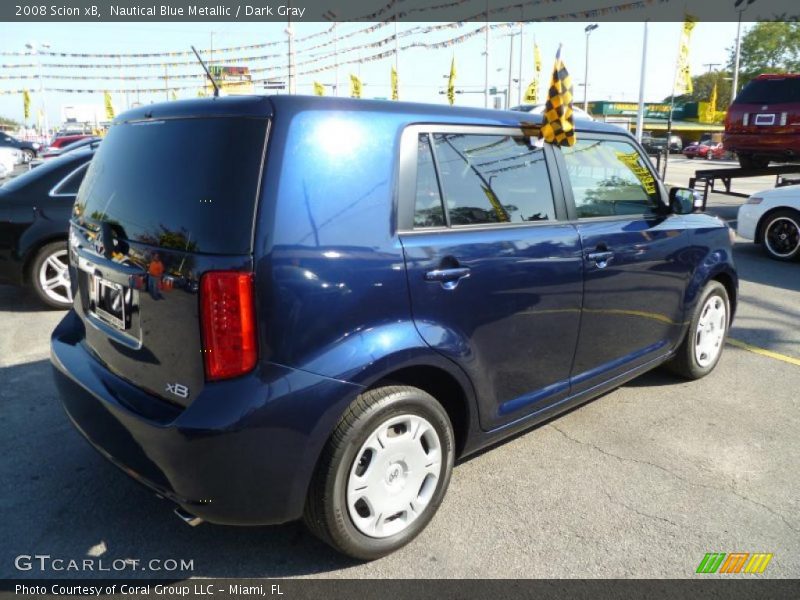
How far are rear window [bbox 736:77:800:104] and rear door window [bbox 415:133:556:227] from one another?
12.2 m

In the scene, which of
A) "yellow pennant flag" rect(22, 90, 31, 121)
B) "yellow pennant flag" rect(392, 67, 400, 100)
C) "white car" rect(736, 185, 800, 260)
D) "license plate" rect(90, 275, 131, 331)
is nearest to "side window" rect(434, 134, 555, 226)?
"license plate" rect(90, 275, 131, 331)

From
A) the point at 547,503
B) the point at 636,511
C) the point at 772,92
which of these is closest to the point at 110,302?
the point at 547,503

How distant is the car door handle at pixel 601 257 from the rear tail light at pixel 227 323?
1.88 m

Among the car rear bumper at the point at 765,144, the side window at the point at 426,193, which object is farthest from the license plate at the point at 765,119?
the side window at the point at 426,193

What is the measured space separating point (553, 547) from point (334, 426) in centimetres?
112

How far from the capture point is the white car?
856 cm

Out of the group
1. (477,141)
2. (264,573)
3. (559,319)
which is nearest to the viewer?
(264,573)

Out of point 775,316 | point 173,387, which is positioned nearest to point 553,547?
point 173,387

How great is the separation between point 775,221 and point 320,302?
28.7 feet

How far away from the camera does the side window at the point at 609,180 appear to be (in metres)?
3.37

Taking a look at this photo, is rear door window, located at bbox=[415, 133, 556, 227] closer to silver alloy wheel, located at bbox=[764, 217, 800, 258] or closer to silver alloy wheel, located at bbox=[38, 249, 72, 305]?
silver alloy wheel, located at bbox=[38, 249, 72, 305]

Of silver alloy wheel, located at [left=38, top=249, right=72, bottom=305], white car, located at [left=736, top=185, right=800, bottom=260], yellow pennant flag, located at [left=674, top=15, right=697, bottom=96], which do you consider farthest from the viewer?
yellow pennant flag, located at [left=674, top=15, right=697, bottom=96]

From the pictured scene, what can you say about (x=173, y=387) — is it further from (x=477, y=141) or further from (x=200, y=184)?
(x=477, y=141)

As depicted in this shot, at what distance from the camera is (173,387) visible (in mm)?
2258
